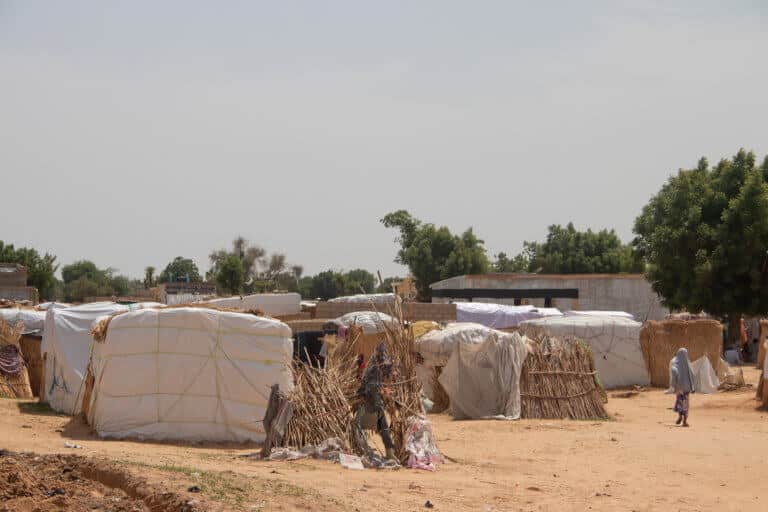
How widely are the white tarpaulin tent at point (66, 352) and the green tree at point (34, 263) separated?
45690 millimetres

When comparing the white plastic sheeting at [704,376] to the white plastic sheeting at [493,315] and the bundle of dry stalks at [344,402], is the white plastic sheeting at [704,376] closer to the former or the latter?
the white plastic sheeting at [493,315]

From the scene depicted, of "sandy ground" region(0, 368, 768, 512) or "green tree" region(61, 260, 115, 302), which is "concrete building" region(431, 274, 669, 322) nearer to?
"sandy ground" region(0, 368, 768, 512)

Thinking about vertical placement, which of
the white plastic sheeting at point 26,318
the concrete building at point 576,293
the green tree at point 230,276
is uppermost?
the green tree at point 230,276

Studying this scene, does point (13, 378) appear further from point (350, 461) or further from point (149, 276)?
point (149, 276)

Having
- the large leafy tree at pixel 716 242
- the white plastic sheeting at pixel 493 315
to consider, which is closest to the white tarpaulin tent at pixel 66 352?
the white plastic sheeting at pixel 493 315

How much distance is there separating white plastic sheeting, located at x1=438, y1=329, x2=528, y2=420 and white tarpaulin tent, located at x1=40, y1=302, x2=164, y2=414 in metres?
5.71

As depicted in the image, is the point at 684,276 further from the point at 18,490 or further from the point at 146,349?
the point at 18,490

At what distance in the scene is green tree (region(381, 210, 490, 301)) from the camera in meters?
60.9

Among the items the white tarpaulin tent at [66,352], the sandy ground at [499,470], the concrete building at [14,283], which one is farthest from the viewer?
the concrete building at [14,283]

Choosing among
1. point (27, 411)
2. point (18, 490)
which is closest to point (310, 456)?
point (18, 490)

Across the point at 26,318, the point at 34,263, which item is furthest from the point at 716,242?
the point at 34,263

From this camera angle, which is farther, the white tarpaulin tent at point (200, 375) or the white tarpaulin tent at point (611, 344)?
the white tarpaulin tent at point (611, 344)

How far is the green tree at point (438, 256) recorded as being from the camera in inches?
2397

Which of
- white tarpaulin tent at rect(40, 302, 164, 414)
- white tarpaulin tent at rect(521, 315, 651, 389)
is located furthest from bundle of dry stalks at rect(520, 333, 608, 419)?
white tarpaulin tent at rect(40, 302, 164, 414)
